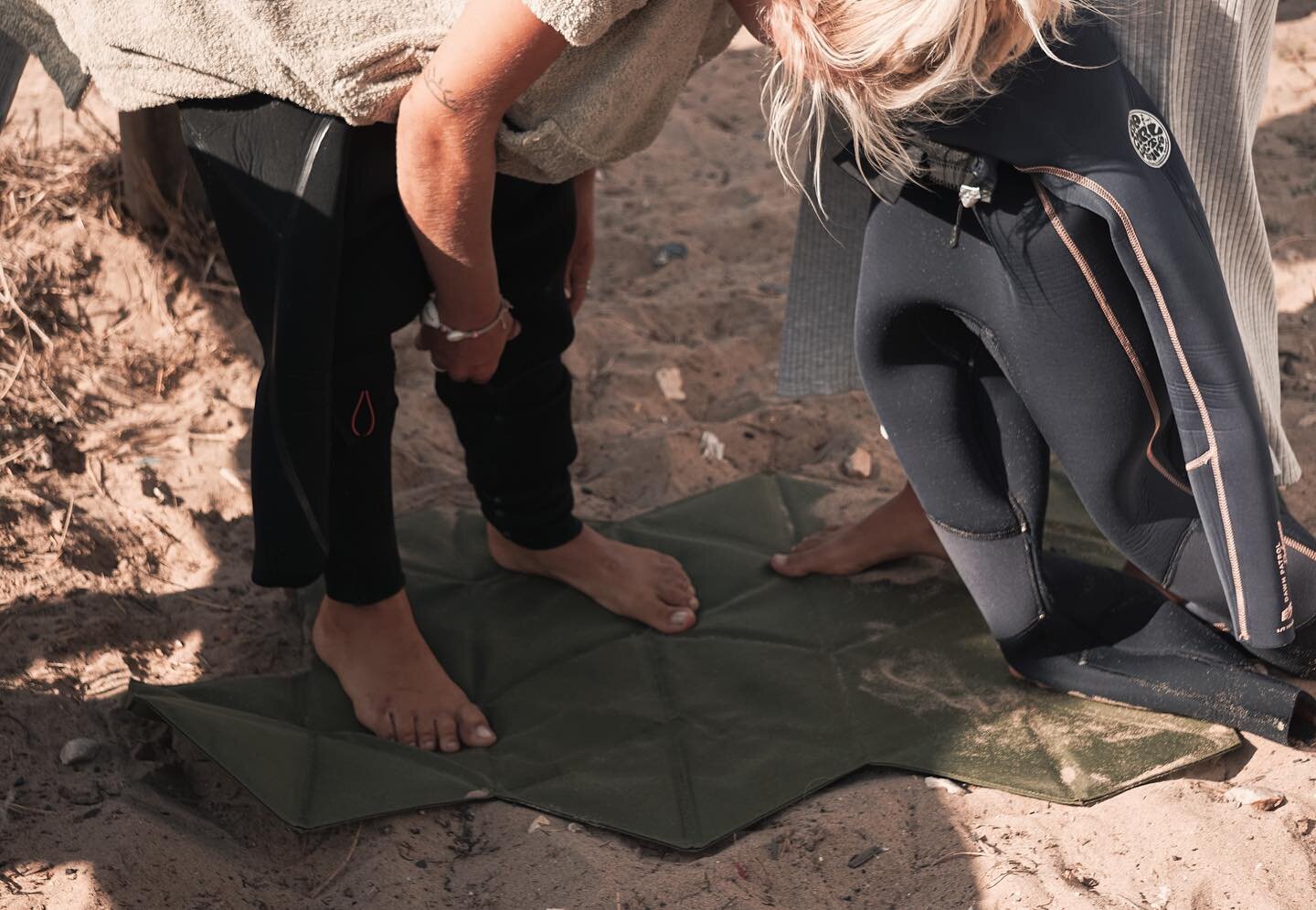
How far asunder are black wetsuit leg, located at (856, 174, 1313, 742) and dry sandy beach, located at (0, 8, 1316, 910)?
19cm

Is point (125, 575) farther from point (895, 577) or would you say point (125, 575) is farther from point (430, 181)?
point (895, 577)

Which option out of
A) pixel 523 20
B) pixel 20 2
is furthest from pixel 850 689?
pixel 20 2

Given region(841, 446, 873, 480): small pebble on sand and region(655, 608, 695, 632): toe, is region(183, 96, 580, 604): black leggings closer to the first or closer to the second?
region(655, 608, 695, 632): toe

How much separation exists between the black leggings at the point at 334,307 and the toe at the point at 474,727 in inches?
9.7

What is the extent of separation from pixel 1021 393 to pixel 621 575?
2.86ft

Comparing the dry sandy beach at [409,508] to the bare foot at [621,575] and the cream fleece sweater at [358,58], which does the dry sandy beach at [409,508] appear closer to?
the bare foot at [621,575]

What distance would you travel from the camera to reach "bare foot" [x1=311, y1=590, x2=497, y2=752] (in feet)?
6.63

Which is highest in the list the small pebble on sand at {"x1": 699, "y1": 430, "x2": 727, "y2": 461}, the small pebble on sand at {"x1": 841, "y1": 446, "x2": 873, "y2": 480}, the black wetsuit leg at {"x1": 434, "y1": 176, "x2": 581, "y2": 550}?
the black wetsuit leg at {"x1": 434, "y1": 176, "x2": 581, "y2": 550}

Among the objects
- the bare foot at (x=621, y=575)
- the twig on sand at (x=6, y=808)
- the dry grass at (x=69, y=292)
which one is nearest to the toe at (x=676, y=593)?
the bare foot at (x=621, y=575)

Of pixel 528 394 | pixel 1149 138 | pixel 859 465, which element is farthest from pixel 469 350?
pixel 859 465

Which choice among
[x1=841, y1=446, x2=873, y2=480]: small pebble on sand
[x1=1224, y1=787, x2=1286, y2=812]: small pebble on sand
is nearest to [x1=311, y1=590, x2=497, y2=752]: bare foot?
[x1=841, y1=446, x2=873, y2=480]: small pebble on sand

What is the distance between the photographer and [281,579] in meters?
1.76

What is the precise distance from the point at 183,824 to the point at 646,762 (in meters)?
0.71

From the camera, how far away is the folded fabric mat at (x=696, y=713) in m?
1.87
